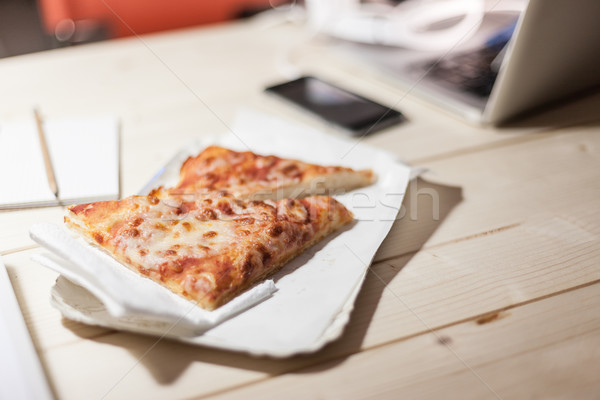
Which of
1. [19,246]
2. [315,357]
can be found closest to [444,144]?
[315,357]

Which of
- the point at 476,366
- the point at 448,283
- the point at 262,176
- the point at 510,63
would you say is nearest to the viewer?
the point at 476,366

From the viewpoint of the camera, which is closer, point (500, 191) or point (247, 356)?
point (247, 356)

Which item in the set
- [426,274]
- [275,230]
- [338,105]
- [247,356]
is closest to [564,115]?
[338,105]

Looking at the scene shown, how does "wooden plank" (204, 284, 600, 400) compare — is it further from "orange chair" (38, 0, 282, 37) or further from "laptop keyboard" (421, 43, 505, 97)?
"orange chair" (38, 0, 282, 37)

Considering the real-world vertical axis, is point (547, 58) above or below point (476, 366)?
above

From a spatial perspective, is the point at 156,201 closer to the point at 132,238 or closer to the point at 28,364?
the point at 132,238

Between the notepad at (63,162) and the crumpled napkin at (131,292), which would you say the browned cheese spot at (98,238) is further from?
the notepad at (63,162)

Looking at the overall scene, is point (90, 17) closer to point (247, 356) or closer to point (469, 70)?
point (469, 70)

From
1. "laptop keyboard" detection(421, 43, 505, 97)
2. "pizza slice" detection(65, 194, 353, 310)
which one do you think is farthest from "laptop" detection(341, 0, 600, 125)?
"pizza slice" detection(65, 194, 353, 310)
